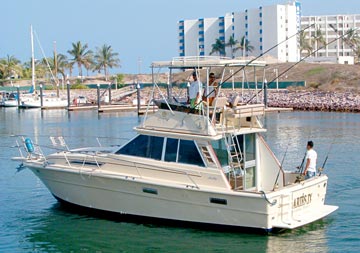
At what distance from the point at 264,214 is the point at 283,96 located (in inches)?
2556

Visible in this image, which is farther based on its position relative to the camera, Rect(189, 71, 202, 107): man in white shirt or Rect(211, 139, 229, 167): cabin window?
Rect(211, 139, 229, 167): cabin window

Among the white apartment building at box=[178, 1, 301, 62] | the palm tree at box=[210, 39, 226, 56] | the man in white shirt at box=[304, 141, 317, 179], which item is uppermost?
the white apartment building at box=[178, 1, 301, 62]

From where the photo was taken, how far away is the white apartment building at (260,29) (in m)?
125

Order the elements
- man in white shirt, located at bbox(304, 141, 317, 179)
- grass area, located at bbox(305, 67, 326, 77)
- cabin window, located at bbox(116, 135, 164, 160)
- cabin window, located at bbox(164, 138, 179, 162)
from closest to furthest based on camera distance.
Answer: cabin window, located at bbox(164, 138, 179, 162)
cabin window, located at bbox(116, 135, 164, 160)
man in white shirt, located at bbox(304, 141, 317, 179)
grass area, located at bbox(305, 67, 326, 77)

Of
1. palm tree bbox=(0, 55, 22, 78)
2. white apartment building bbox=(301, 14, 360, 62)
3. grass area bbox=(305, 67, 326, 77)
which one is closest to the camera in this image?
grass area bbox=(305, 67, 326, 77)

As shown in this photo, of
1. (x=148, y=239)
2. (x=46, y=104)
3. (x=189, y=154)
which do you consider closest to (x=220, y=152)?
(x=189, y=154)

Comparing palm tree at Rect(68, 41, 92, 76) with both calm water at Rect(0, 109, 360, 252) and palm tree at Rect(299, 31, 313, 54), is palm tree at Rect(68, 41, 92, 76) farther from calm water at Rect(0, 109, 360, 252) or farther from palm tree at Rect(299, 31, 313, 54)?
calm water at Rect(0, 109, 360, 252)

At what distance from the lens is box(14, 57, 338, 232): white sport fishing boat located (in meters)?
15.1

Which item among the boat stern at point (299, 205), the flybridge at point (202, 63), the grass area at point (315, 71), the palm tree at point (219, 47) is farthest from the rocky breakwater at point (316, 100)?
the palm tree at point (219, 47)

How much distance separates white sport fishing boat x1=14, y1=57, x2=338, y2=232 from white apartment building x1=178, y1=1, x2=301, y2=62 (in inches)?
4175

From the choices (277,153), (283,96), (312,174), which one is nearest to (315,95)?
(283,96)

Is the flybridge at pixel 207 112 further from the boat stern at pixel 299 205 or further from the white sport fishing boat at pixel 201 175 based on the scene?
the boat stern at pixel 299 205

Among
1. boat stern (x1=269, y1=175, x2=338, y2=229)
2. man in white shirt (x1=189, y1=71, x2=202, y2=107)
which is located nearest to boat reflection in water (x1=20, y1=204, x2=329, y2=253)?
boat stern (x1=269, y1=175, x2=338, y2=229)

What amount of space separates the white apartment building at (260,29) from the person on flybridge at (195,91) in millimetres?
106306
